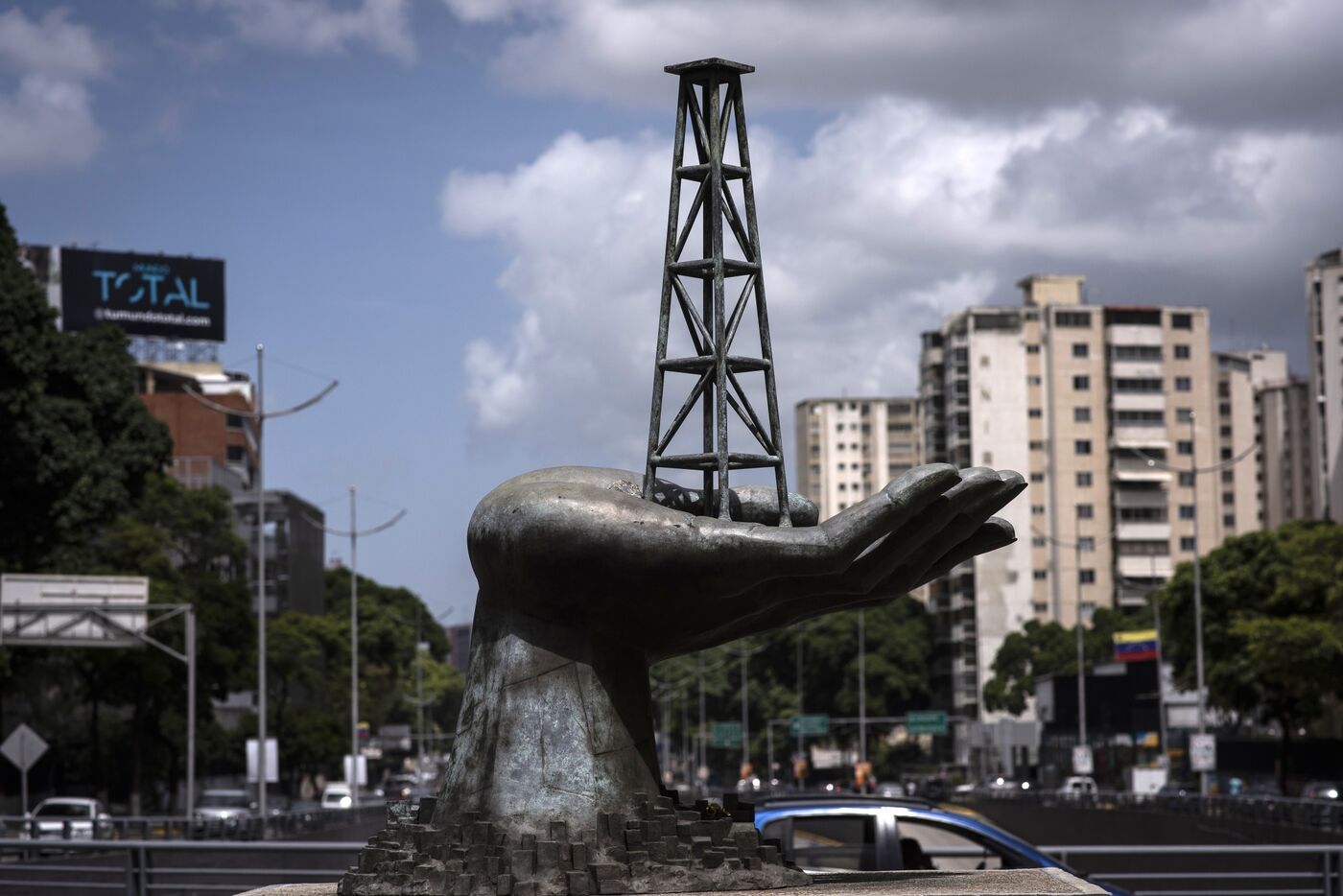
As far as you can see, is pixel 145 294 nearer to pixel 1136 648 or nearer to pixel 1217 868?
pixel 1136 648

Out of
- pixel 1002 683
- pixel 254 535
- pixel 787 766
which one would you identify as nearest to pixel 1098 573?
pixel 1002 683

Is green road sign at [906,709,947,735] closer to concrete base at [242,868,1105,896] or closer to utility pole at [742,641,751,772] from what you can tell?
utility pole at [742,641,751,772]

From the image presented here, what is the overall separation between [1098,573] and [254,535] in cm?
4836

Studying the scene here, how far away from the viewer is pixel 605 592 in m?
10.0

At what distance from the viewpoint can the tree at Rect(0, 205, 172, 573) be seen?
3322cm

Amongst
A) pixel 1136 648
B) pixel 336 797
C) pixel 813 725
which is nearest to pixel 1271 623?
pixel 1136 648

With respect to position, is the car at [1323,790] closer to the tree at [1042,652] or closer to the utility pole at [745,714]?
the tree at [1042,652]

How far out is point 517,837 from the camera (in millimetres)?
9586

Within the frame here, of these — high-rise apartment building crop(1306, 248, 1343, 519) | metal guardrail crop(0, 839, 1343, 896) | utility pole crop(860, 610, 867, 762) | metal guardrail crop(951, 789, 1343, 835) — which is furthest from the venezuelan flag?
metal guardrail crop(0, 839, 1343, 896)

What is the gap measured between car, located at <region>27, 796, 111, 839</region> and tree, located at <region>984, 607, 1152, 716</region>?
57.9m

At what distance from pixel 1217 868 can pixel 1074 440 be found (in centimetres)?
8554

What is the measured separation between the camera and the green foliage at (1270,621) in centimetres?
5394

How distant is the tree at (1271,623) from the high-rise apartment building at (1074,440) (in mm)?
46581

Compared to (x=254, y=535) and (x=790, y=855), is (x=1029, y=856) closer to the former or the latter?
(x=790, y=855)
